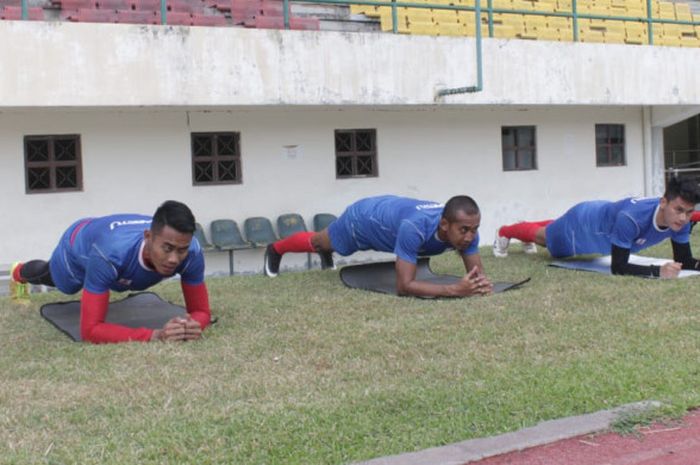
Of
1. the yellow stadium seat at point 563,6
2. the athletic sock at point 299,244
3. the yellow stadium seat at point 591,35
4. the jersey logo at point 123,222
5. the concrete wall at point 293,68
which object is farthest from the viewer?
A: the yellow stadium seat at point 563,6

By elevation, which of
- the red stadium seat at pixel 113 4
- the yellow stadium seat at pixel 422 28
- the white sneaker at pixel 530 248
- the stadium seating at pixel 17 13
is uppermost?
the red stadium seat at pixel 113 4

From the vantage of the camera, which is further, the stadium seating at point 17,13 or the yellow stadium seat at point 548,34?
the yellow stadium seat at point 548,34

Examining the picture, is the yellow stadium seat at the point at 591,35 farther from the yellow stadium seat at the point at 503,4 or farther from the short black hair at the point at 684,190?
the short black hair at the point at 684,190

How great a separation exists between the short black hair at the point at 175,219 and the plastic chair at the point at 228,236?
697cm

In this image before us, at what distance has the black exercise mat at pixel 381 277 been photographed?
894 centimetres

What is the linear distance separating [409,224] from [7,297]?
14.3 feet

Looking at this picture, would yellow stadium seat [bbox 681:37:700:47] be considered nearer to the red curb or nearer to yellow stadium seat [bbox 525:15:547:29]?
yellow stadium seat [bbox 525:15:547:29]

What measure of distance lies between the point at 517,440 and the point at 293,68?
29.7 ft

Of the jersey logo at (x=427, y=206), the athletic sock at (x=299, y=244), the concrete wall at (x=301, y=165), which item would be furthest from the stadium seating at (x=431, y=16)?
the jersey logo at (x=427, y=206)

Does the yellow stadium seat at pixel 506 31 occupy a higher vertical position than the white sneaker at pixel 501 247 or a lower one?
higher

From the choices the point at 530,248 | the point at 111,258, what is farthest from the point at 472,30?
the point at 111,258

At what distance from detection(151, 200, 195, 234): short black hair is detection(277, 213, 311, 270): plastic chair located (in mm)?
7603

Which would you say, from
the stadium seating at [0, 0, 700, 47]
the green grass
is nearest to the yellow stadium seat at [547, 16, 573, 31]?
the stadium seating at [0, 0, 700, 47]

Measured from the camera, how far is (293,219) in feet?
44.6
